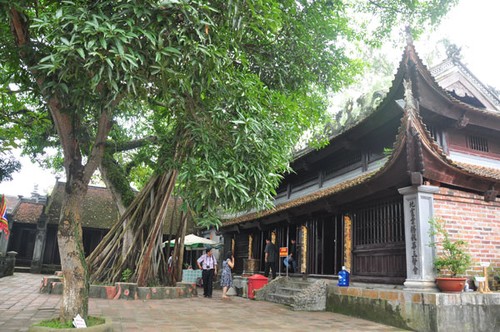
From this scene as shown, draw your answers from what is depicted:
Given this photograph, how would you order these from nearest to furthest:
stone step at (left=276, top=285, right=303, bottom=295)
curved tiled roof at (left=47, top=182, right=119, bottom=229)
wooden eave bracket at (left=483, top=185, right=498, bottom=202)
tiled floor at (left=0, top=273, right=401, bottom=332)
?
tiled floor at (left=0, top=273, right=401, bottom=332) → wooden eave bracket at (left=483, top=185, right=498, bottom=202) → stone step at (left=276, top=285, right=303, bottom=295) → curved tiled roof at (left=47, top=182, right=119, bottom=229)

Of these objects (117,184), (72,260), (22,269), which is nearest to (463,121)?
(72,260)

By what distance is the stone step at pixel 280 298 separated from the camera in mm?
10068

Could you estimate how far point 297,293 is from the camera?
9789 millimetres

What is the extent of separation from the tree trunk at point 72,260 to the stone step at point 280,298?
587 centimetres

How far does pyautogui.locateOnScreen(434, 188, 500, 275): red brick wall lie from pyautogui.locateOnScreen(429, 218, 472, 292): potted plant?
8.9 inches

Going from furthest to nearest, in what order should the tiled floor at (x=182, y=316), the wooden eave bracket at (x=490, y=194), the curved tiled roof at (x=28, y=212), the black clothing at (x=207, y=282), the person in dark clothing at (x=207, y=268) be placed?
1. the curved tiled roof at (x=28, y=212)
2. the black clothing at (x=207, y=282)
3. the person in dark clothing at (x=207, y=268)
4. the wooden eave bracket at (x=490, y=194)
5. the tiled floor at (x=182, y=316)

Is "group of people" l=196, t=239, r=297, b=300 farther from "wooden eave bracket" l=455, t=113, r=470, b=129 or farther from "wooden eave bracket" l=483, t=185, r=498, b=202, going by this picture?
"wooden eave bracket" l=483, t=185, r=498, b=202

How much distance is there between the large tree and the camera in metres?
4.02

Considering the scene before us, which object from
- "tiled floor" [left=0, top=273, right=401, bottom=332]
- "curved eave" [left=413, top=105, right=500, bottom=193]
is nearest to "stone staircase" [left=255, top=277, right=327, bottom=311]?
"tiled floor" [left=0, top=273, right=401, bottom=332]

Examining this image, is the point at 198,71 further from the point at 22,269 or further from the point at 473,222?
the point at 22,269

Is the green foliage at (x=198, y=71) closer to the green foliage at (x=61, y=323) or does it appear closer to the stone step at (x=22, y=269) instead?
the green foliage at (x=61, y=323)

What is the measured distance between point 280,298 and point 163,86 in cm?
773

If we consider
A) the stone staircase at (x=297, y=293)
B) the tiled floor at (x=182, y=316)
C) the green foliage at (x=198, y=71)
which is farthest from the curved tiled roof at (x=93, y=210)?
the green foliage at (x=198, y=71)

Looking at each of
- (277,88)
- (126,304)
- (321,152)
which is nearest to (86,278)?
(126,304)
